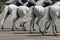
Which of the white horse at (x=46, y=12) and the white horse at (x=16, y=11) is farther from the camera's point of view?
the white horse at (x=16, y=11)

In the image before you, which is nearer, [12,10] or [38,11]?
[38,11]

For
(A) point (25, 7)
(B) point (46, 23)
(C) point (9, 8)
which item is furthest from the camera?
(C) point (9, 8)

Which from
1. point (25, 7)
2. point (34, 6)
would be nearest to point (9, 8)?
point (25, 7)

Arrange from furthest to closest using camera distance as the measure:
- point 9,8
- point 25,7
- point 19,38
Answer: point 9,8 → point 25,7 → point 19,38

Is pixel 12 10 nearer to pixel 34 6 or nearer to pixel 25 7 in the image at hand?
pixel 25 7

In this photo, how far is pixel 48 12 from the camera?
51.0ft

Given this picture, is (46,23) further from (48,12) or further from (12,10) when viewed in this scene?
(12,10)

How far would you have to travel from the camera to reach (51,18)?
15.5 meters

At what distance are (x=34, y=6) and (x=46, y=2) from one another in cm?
81

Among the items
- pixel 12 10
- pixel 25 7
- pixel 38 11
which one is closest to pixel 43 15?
pixel 38 11

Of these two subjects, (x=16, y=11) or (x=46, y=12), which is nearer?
(x=46, y=12)

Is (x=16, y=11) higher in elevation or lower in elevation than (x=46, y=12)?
higher

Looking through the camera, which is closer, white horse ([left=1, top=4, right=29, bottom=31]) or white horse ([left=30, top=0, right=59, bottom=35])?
white horse ([left=30, top=0, right=59, bottom=35])

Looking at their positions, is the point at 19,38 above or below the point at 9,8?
below
